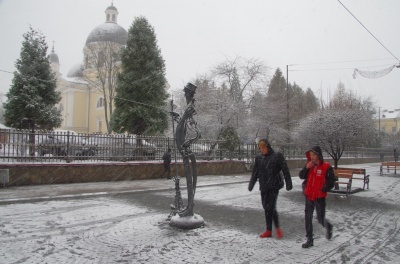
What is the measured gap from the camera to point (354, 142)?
13656mm

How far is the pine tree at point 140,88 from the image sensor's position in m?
26.6

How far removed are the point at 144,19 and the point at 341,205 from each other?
24.2 meters

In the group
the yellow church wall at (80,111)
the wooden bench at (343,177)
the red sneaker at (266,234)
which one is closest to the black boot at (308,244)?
the red sneaker at (266,234)

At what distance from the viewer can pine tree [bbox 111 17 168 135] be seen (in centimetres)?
2659

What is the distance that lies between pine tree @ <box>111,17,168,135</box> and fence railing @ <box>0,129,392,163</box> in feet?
26.6

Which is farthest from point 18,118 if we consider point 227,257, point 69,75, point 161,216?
point 69,75

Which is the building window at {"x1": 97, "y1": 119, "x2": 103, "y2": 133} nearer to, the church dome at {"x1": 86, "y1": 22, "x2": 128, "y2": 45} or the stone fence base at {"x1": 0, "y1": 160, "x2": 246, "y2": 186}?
the church dome at {"x1": 86, "y1": 22, "x2": 128, "y2": 45}

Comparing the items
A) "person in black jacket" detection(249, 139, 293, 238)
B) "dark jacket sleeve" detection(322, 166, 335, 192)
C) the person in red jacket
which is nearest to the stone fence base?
"person in black jacket" detection(249, 139, 293, 238)

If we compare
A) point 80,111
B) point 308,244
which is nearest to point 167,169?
Answer: point 308,244

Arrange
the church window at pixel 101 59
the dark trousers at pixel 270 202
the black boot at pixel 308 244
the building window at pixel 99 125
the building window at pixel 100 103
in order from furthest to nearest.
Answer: the building window at pixel 99 125 < the building window at pixel 100 103 < the church window at pixel 101 59 < the dark trousers at pixel 270 202 < the black boot at pixel 308 244

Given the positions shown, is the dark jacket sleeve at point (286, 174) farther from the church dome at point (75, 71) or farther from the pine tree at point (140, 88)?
the church dome at point (75, 71)

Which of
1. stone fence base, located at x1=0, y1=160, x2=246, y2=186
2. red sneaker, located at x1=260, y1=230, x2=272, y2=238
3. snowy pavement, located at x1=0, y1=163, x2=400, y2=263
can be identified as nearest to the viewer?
snowy pavement, located at x1=0, y1=163, x2=400, y2=263

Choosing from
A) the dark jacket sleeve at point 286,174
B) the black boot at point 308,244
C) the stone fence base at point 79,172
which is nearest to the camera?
the black boot at point 308,244

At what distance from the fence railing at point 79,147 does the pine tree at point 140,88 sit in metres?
8.10
